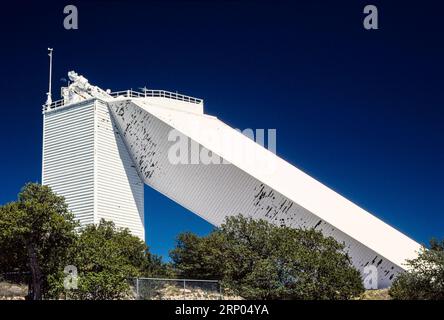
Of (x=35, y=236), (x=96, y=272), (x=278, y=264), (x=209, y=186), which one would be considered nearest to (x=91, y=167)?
(x=209, y=186)

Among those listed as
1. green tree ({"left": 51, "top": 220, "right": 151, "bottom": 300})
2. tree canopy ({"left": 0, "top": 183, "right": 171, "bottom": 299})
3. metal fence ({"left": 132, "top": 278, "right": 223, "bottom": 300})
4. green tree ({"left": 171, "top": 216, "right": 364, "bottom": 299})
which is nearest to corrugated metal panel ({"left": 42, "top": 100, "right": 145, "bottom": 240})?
green tree ({"left": 51, "top": 220, "right": 151, "bottom": 300})

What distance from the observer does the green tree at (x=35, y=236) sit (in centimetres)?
3228

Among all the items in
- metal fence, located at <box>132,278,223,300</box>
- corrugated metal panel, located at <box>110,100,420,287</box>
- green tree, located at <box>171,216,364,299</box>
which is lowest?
metal fence, located at <box>132,278,223,300</box>

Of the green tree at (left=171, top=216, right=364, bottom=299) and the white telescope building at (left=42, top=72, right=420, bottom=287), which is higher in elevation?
the white telescope building at (left=42, top=72, right=420, bottom=287)

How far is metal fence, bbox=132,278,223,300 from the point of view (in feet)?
100

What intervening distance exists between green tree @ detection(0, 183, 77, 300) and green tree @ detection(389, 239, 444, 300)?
Result: 18453mm

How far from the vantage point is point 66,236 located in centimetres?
3366

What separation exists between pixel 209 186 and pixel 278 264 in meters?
19.0

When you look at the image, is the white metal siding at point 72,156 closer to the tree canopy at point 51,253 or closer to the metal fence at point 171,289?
the tree canopy at point 51,253

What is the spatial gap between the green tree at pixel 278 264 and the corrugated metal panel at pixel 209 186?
4.26 m

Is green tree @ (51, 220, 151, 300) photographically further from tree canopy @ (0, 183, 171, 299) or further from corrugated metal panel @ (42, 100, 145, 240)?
corrugated metal panel @ (42, 100, 145, 240)

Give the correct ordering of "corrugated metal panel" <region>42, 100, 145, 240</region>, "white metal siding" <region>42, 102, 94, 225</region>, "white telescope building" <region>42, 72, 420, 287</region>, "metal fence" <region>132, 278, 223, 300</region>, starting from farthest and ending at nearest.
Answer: "corrugated metal panel" <region>42, 100, 145, 240</region>
"white metal siding" <region>42, 102, 94, 225</region>
"white telescope building" <region>42, 72, 420, 287</region>
"metal fence" <region>132, 278, 223, 300</region>
